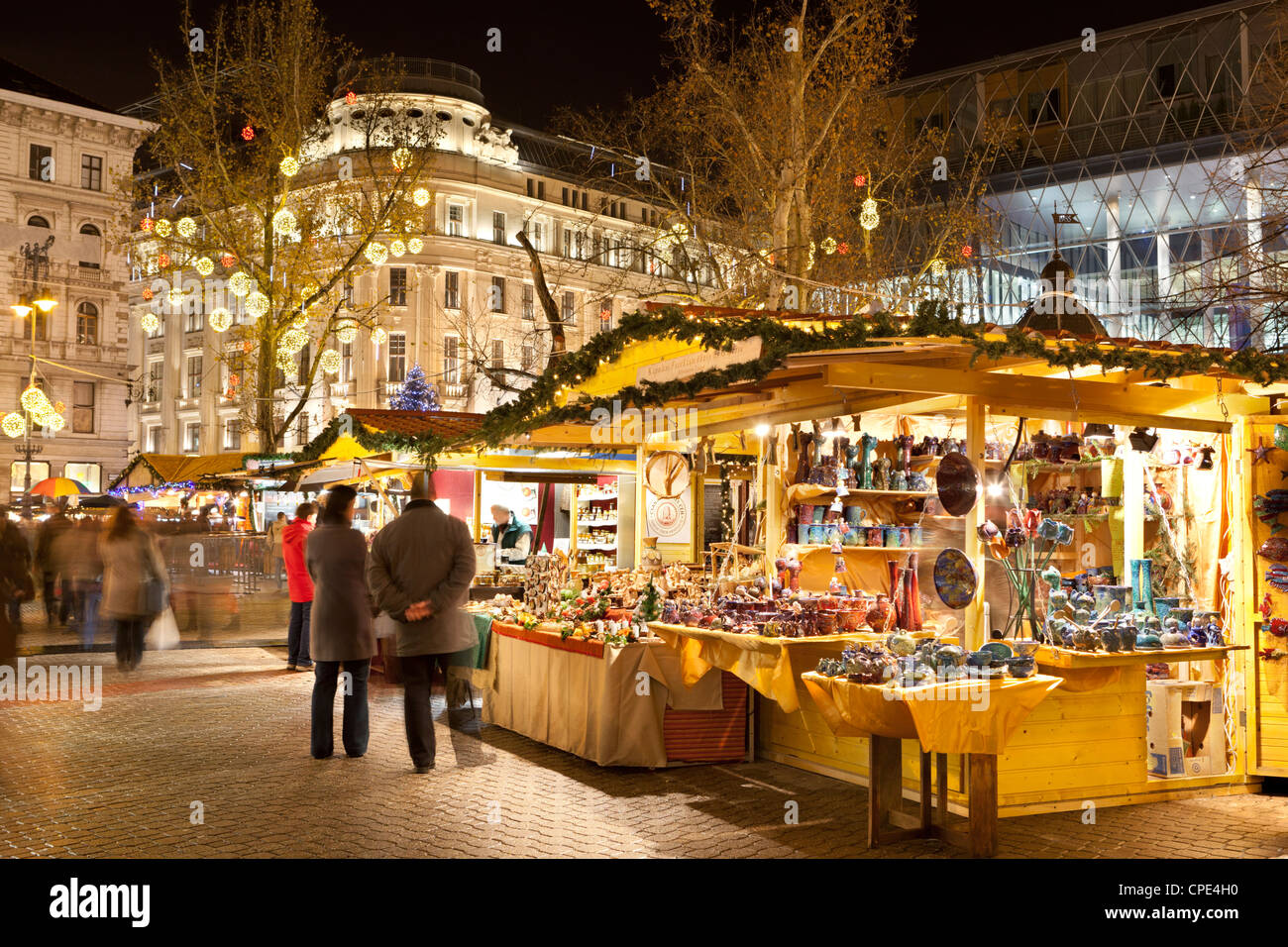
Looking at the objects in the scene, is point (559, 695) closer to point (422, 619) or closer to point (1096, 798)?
point (422, 619)

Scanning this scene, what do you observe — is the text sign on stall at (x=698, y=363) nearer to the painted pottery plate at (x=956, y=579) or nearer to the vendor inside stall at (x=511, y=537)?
the painted pottery plate at (x=956, y=579)

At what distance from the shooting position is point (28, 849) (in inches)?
215

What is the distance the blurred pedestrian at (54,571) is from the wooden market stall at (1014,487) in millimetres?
10558

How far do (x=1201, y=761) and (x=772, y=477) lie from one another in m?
3.48

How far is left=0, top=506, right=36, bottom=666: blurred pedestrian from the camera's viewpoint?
20.3 ft

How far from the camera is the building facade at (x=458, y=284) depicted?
145ft

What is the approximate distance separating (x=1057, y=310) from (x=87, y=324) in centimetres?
4159

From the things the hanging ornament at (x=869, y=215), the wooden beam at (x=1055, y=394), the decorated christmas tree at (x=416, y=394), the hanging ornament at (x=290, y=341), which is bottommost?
the wooden beam at (x=1055, y=394)

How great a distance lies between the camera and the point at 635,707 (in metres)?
7.40

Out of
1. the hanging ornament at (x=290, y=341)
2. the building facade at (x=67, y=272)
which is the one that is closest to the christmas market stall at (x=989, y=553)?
the hanging ornament at (x=290, y=341)

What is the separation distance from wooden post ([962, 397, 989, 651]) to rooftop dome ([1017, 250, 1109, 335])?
4.65 feet

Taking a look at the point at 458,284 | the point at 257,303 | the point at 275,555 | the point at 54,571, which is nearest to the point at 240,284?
the point at 257,303

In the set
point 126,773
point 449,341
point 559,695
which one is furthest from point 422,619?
point 449,341

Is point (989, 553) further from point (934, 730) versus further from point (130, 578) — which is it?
point (130, 578)
